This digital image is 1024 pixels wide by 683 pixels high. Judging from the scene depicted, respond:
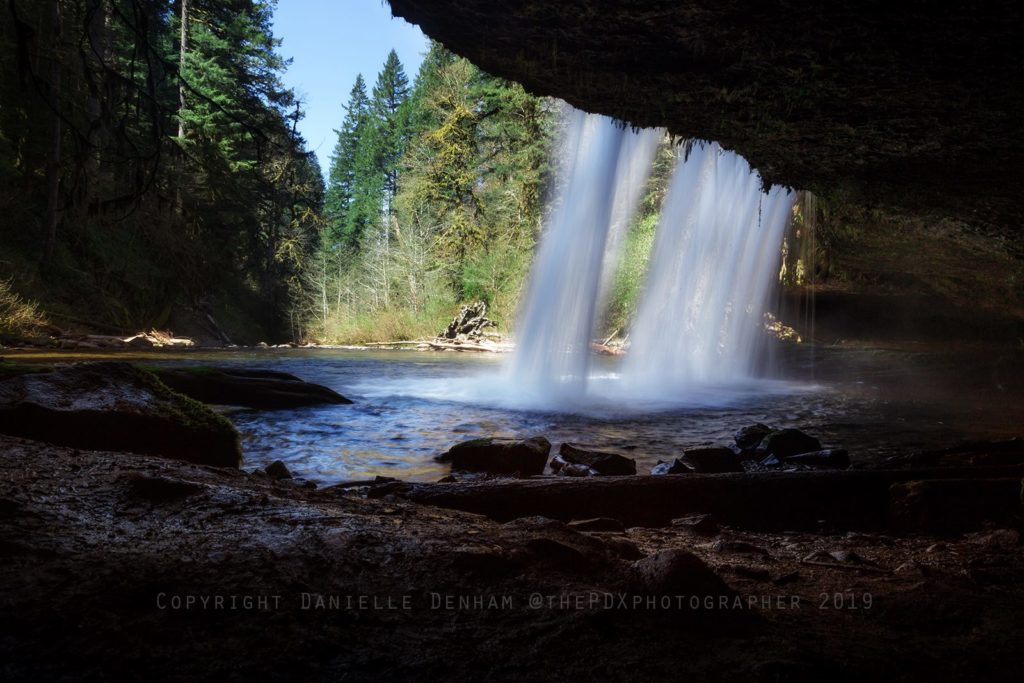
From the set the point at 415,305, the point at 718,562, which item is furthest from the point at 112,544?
the point at 415,305

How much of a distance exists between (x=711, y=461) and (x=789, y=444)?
1195 mm

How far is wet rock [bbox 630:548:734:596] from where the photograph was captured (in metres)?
1.91

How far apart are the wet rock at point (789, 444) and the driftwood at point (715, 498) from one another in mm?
2227

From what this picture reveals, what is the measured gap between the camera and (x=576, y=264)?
15.8 metres

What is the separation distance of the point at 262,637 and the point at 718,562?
1.79 metres

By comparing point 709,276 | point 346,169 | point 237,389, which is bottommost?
point 237,389

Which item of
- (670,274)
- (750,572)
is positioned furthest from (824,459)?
(670,274)

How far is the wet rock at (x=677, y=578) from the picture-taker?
191cm

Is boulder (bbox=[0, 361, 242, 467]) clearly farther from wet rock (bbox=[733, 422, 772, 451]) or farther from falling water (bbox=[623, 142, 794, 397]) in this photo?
falling water (bbox=[623, 142, 794, 397])

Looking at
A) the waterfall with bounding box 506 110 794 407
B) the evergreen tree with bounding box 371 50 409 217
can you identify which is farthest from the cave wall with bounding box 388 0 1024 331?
the evergreen tree with bounding box 371 50 409 217

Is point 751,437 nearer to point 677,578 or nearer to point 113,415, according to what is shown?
point 677,578

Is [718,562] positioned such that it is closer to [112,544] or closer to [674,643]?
[674,643]

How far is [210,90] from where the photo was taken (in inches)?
1206

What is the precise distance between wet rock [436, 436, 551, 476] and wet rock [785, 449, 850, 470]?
2.17 m
